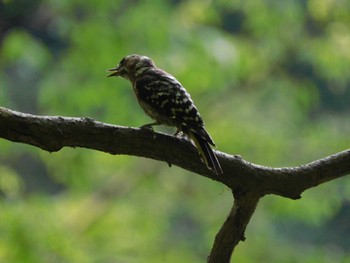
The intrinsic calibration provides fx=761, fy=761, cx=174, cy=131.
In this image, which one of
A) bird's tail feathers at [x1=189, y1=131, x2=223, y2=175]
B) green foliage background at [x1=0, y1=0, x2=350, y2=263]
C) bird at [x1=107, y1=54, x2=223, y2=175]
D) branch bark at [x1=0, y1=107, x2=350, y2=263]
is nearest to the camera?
branch bark at [x1=0, y1=107, x2=350, y2=263]

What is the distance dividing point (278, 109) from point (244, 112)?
0.93 ft

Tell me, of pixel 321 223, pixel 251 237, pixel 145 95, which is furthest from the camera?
pixel 321 223

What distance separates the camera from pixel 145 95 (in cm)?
270

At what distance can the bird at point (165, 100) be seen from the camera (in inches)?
94.1

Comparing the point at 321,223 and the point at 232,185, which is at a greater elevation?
the point at 321,223

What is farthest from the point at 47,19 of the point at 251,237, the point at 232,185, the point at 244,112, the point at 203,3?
the point at 232,185

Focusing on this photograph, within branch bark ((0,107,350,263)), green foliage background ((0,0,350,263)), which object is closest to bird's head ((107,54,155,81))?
branch bark ((0,107,350,263))

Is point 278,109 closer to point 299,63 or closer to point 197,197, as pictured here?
point 299,63

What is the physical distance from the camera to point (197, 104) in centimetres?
609

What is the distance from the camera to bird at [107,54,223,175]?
239cm

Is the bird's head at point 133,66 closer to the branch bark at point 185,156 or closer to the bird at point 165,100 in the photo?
the bird at point 165,100

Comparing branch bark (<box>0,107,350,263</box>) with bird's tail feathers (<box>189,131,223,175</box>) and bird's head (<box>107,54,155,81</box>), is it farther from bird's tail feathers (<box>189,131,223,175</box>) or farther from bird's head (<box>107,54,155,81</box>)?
bird's head (<box>107,54,155,81</box>)

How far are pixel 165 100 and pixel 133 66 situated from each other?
1.08 feet

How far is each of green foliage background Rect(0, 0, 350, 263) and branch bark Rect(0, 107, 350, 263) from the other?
259 centimetres
